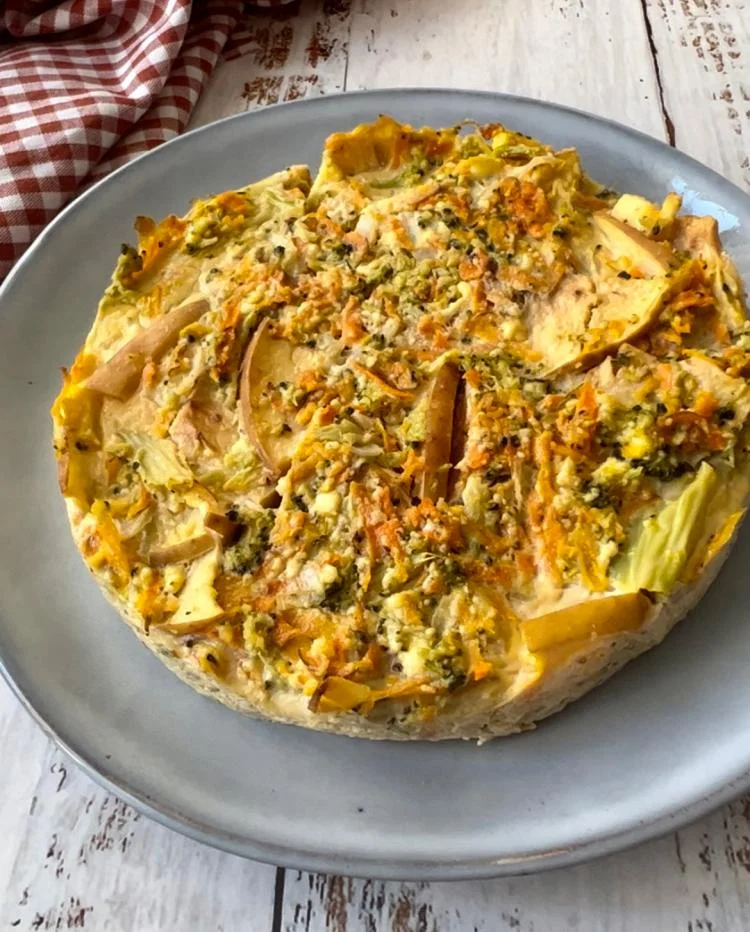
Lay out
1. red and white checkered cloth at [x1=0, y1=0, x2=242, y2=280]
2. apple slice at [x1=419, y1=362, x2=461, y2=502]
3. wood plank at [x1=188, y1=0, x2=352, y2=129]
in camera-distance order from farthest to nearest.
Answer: wood plank at [x1=188, y1=0, x2=352, y2=129], red and white checkered cloth at [x1=0, y1=0, x2=242, y2=280], apple slice at [x1=419, y1=362, x2=461, y2=502]

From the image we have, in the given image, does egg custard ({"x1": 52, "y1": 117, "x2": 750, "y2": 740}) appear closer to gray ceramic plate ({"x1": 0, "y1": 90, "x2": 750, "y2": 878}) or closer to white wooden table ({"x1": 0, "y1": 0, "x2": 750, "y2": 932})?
gray ceramic plate ({"x1": 0, "y1": 90, "x2": 750, "y2": 878})

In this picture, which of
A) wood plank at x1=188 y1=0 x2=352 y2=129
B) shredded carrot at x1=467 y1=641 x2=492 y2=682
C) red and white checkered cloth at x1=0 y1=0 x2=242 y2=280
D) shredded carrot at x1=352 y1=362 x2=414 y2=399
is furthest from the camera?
wood plank at x1=188 y1=0 x2=352 y2=129

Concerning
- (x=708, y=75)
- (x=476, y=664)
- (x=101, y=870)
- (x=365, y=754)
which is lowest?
(x=101, y=870)

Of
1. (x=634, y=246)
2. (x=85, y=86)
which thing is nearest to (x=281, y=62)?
(x=85, y=86)

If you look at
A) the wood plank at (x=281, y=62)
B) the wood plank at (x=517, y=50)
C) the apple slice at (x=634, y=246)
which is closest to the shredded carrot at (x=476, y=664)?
the apple slice at (x=634, y=246)

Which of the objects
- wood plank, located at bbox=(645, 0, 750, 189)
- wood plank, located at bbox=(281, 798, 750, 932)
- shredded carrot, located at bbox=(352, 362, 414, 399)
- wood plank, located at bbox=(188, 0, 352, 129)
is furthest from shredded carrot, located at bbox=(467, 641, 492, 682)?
wood plank, located at bbox=(188, 0, 352, 129)

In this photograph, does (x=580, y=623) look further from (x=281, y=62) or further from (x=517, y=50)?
(x=281, y=62)

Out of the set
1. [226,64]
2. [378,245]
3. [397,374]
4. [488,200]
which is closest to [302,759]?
[397,374]
